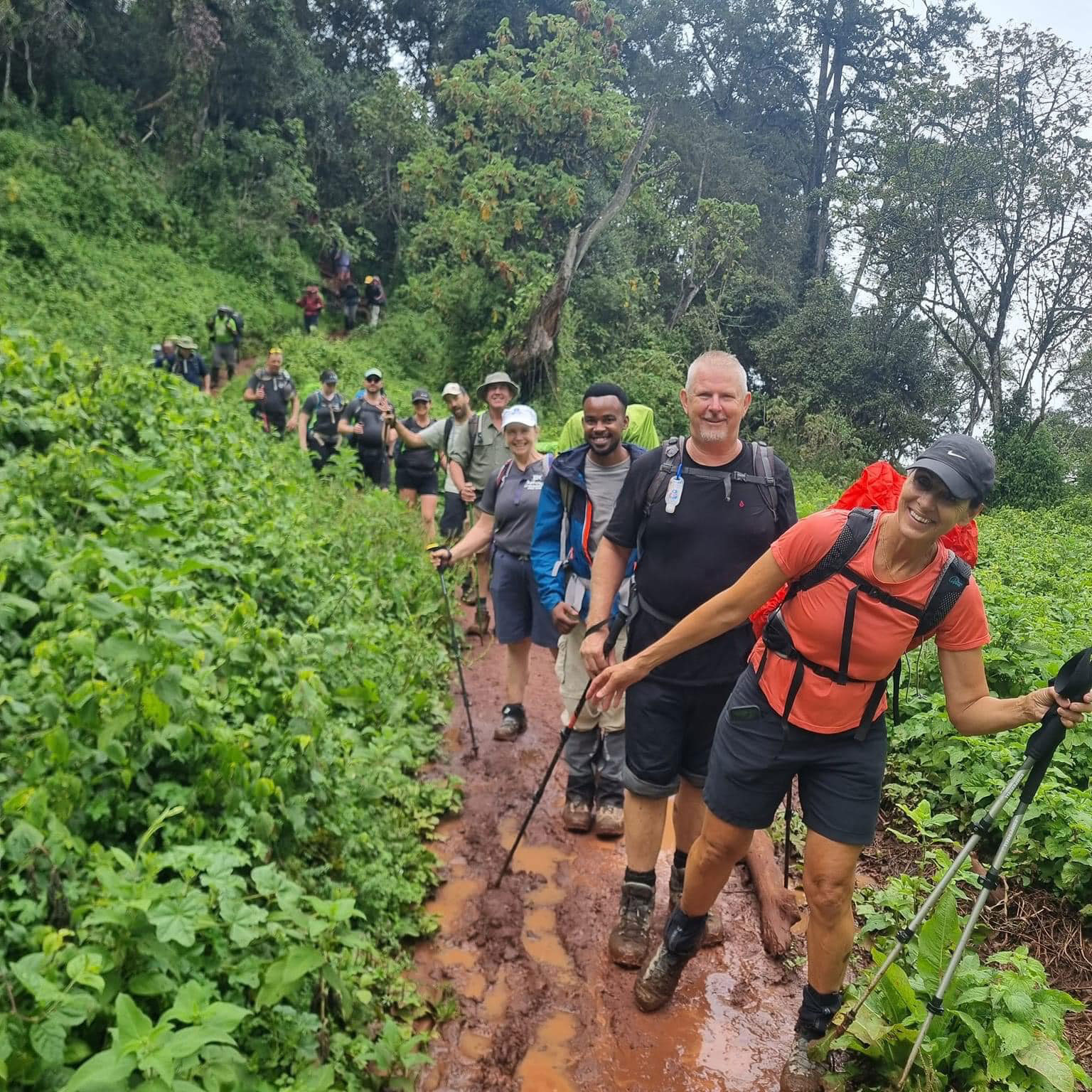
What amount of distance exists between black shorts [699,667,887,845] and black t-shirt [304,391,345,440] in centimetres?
831

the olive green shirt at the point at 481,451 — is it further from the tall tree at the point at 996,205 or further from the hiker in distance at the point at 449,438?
the tall tree at the point at 996,205

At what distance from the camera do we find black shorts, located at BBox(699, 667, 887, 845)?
2.81 m

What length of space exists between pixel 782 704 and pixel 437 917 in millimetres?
1875

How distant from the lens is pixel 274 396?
37.9 feet

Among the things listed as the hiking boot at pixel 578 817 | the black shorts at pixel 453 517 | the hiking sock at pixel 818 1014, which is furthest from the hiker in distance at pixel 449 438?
the hiking sock at pixel 818 1014

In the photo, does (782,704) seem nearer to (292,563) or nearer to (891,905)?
Result: (891,905)

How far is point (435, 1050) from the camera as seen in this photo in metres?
3.10

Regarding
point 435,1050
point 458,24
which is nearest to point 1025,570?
point 435,1050

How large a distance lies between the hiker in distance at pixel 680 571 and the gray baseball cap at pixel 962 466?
941 mm

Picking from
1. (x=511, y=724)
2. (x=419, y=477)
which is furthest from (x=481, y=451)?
(x=511, y=724)

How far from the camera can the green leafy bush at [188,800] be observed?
232 centimetres

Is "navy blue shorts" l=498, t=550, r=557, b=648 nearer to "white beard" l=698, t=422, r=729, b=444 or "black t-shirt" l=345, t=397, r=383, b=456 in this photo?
"white beard" l=698, t=422, r=729, b=444

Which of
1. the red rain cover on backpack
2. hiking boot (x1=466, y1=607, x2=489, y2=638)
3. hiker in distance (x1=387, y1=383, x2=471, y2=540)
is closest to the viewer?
the red rain cover on backpack

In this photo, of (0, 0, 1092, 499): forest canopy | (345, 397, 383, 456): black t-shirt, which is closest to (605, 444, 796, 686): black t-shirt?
(345, 397, 383, 456): black t-shirt
